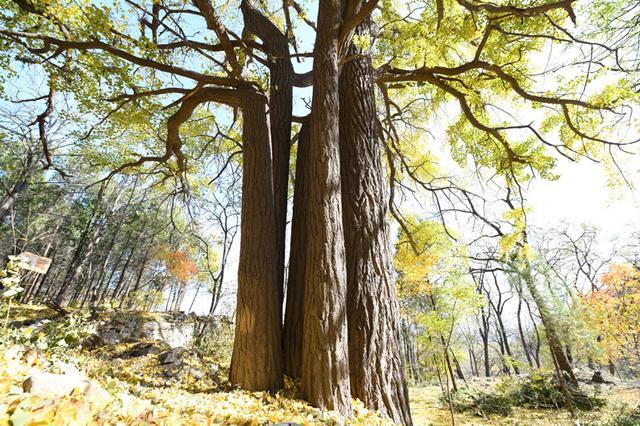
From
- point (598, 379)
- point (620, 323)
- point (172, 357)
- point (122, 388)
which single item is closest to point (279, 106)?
point (122, 388)

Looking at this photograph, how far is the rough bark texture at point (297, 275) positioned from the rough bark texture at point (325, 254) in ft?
1.65

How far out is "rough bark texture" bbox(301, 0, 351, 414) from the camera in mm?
2338

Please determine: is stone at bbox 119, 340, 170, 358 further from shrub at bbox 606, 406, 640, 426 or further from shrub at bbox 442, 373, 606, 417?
shrub at bbox 442, 373, 606, 417

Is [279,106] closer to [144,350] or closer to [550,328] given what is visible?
[144,350]

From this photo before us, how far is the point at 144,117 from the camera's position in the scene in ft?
15.9

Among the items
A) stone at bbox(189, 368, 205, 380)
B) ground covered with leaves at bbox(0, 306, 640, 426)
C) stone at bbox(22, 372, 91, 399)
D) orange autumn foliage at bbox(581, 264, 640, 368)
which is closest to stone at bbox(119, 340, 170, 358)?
ground covered with leaves at bbox(0, 306, 640, 426)

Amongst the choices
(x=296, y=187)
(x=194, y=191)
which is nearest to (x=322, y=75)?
(x=296, y=187)

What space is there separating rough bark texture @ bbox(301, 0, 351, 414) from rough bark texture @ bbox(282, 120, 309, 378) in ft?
1.65

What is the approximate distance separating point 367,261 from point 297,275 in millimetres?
912

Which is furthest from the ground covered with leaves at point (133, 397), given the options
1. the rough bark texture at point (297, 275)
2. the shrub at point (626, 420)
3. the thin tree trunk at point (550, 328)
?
the thin tree trunk at point (550, 328)

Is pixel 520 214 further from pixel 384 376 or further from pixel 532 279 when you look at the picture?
pixel 532 279

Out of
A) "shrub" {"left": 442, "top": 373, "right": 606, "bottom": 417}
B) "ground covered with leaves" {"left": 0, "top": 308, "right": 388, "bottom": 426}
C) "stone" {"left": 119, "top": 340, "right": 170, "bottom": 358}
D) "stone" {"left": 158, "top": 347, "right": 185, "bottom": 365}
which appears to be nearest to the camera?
"ground covered with leaves" {"left": 0, "top": 308, "right": 388, "bottom": 426}

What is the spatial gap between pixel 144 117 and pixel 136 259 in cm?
2444

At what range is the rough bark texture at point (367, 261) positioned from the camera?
8.64 ft
